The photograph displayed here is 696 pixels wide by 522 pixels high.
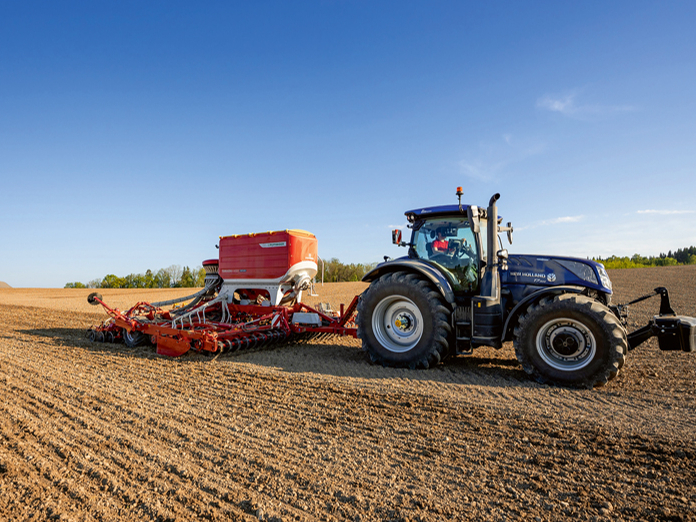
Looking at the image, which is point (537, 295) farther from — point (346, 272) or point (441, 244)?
point (346, 272)

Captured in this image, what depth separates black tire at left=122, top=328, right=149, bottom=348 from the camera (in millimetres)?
8344

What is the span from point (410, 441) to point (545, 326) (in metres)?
2.66

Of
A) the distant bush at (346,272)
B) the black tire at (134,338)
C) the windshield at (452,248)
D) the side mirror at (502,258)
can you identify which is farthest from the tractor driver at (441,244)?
the distant bush at (346,272)

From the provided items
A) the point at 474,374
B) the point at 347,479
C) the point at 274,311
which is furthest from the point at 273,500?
the point at 274,311

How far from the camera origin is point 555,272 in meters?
5.84

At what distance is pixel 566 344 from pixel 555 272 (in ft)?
3.46

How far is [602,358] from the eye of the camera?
16.4ft

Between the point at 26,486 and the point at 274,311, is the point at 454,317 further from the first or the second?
the point at 26,486

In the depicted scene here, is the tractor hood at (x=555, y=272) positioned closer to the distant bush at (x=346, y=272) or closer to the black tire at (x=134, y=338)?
the black tire at (x=134, y=338)

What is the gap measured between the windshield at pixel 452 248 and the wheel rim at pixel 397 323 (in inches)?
30.0

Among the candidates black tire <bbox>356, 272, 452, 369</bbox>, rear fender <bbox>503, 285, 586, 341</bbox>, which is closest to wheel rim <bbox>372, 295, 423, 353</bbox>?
black tire <bbox>356, 272, 452, 369</bbox>

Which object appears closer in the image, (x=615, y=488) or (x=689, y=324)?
(x=615, y=488)

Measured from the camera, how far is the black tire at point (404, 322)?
600cm

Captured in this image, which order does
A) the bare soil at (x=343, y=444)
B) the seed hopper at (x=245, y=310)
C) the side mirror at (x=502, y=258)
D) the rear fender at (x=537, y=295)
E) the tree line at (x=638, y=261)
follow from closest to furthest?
1. the bare soil at (x=343, y=444)
2. the rear fender at (x=537, y=295)
3. the side mirror at (x=502, y=258)
4. the seed hopper at (x=245, y=310)
5. the tree line at (x=638, y=261)
